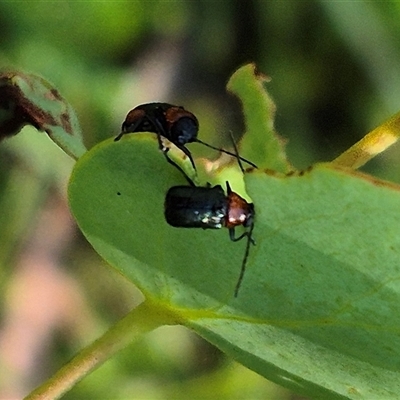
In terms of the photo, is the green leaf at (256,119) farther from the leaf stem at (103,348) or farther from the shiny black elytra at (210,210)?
the leaf stem at (103,348)

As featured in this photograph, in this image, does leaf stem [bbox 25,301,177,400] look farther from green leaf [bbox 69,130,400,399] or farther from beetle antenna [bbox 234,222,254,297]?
beetle antenna [bbox 234,222,254,297]

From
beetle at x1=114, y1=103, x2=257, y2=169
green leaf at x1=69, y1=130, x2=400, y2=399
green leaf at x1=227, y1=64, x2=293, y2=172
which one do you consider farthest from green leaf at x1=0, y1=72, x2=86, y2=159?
green leaf at x1=227, y1=64, x2=293, y2=172

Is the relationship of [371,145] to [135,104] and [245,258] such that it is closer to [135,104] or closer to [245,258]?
[245,258]

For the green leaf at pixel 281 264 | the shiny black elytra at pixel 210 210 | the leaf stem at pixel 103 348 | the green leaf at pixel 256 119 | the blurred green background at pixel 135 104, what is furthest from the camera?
the blurred green background at pixel 135 104

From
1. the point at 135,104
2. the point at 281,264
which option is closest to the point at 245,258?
the point at 281,264

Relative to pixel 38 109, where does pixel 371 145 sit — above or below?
above

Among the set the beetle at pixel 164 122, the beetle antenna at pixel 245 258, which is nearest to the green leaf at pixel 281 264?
the beetle antenna at pixel 245 258
